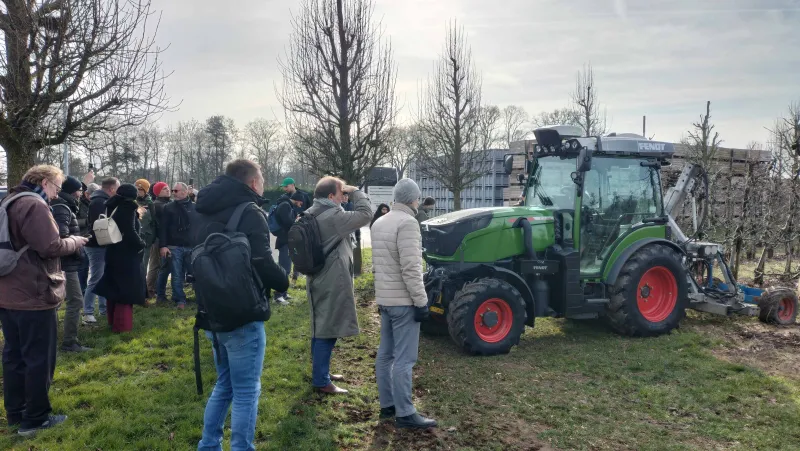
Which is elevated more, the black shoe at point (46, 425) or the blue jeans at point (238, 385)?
the blue jeans at point (238, 385)

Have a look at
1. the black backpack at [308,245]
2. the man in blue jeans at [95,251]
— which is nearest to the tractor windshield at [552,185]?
the black backpack at [308,245]

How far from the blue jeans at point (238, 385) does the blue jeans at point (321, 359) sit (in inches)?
54.5

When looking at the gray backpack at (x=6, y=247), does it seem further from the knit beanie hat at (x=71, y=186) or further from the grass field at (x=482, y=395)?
the knit beanie hat at (x=71, y=186)

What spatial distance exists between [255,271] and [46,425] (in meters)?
2.30

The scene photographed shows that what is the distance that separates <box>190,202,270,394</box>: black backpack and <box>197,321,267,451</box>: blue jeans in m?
0.14

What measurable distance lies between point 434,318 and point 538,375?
4.83 ft

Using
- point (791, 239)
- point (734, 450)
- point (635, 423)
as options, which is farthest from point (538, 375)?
point (791, 239)

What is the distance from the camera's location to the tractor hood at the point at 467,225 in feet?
20.8

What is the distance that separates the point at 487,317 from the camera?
19.6 feet

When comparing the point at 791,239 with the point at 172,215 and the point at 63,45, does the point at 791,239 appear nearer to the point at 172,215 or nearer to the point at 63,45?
the point at 172,215

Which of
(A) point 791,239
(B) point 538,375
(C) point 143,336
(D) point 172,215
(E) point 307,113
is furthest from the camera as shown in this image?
(E) point 307,113

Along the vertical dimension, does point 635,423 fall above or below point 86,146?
below

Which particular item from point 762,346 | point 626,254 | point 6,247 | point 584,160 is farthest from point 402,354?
point 762,346

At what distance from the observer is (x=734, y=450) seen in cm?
390
